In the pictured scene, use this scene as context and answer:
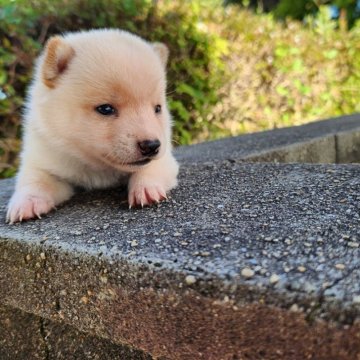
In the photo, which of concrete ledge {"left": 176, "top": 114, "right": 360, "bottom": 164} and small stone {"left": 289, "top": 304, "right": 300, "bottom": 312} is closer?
small stone {"left": 289, "top": 304, "right": 300, "bottom": 312}

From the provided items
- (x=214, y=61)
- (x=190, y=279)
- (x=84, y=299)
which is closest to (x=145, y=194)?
(x=84, y=299)

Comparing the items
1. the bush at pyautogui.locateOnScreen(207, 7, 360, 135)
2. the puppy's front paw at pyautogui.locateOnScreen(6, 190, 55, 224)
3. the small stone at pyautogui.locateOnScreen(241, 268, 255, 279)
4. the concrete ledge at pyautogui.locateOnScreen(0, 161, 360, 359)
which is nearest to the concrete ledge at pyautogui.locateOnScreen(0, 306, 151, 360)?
the concrete ledge at pyautogui.locateOnScreen(0, 161, 360, 359)

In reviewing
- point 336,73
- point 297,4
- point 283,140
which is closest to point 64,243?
point 283,140

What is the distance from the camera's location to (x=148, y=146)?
5.26ft

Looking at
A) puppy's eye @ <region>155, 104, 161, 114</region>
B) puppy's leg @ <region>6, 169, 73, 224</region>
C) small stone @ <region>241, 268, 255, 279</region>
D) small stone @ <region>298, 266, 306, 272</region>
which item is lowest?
puppy's leg @ <region>6, 169, 73, 224</region>

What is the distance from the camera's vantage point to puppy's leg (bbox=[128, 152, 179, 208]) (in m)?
1.64

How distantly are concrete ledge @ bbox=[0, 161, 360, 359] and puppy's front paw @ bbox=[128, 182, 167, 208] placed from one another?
0.04m

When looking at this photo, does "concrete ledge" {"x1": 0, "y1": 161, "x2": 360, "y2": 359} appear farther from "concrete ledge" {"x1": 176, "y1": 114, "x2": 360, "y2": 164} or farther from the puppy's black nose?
"concrete ledge" {"x1": 176, "y1": 114, "x2": 360, "y2": 164}

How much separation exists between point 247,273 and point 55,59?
1250mm

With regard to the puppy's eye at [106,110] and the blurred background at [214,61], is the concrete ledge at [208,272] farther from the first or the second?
the blurred background at [214,61]

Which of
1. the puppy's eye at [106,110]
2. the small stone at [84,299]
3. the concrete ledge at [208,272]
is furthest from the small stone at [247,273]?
the puppy's eye at [106,110]

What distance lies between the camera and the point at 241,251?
1.05 m

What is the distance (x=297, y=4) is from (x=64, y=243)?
12399 millimetres

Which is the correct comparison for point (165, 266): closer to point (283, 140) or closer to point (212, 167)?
point (212, 167)
